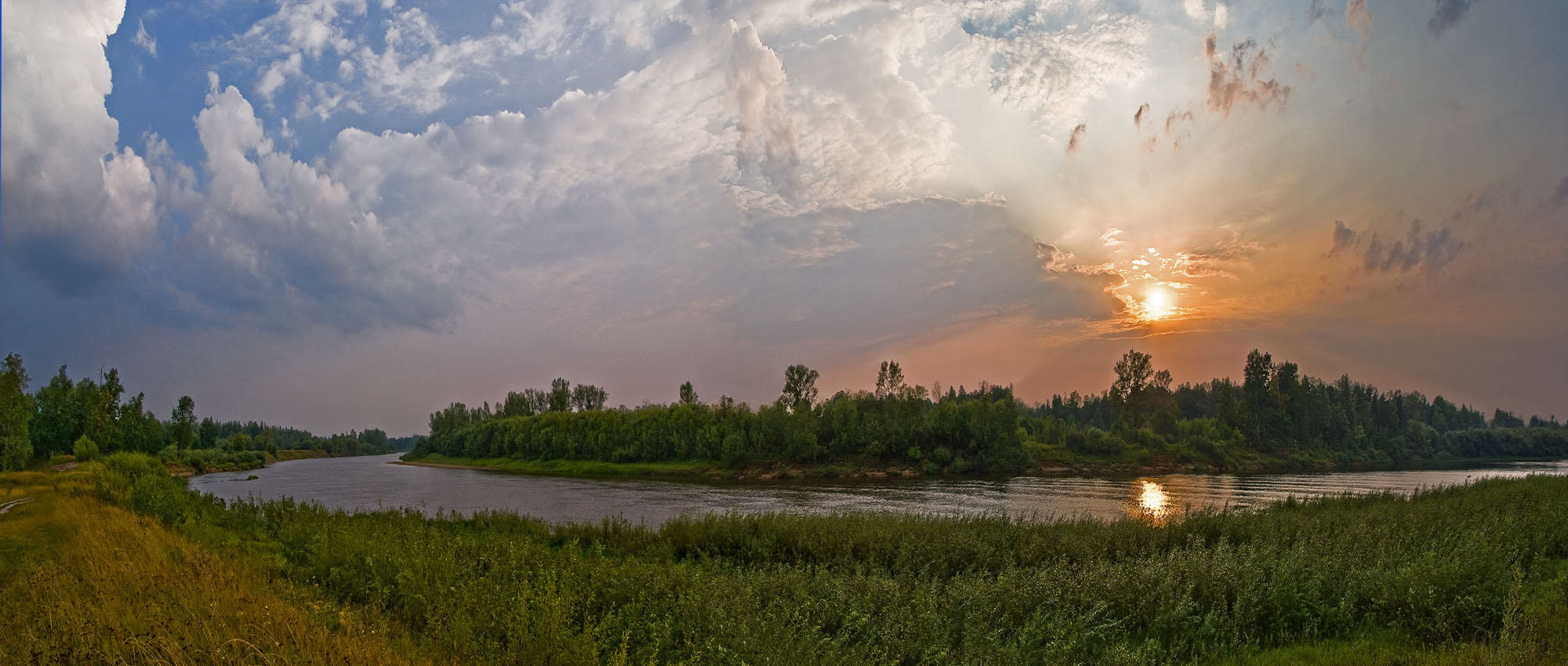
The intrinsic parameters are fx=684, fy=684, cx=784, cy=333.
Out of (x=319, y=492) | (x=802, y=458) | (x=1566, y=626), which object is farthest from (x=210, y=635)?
(x=802, y=458)

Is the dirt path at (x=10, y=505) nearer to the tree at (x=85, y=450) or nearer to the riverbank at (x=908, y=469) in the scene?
Result: the tree at (x=85, y=450)

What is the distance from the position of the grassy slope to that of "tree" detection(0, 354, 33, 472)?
7839cm

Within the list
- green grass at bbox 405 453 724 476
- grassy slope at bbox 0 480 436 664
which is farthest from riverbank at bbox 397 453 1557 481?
grassy slope at bbox 0 480 436 664

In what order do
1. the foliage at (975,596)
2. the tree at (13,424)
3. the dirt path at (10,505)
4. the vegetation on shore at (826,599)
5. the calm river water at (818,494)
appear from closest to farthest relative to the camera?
the vegetation on shore at (826,599) → the foliage at (975,596) → the dirt path at (10,505) → the calm river water at (818,494) → the tree at (13,424)

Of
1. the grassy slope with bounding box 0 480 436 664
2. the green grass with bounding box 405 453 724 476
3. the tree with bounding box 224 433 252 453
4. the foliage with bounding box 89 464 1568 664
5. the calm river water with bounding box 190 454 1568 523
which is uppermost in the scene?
the grassy slope with bounding box 0 480 436 664

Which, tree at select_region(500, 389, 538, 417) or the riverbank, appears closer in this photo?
the riverbank

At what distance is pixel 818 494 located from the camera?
210ft

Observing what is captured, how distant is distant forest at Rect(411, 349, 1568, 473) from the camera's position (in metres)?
102

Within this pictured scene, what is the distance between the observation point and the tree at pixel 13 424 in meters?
66.0

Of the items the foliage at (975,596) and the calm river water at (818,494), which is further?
the calm river water at (818,494)

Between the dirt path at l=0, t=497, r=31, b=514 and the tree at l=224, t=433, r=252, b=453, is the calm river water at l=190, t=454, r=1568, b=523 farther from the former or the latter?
the tree at l=224, t=433, r=252, b=453

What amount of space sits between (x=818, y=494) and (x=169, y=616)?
191ft

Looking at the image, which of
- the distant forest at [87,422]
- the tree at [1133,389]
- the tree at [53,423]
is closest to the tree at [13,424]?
the distant forest at [87,422]

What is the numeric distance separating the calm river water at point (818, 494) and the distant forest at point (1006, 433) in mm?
14062
